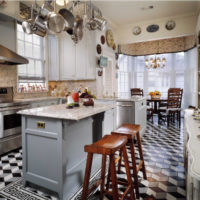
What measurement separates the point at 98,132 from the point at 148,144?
5.28 ft

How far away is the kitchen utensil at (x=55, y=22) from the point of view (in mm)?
2172

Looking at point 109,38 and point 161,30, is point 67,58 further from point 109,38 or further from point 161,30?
point 161,30

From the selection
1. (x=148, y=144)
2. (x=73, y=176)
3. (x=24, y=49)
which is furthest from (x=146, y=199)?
(x=24, y=49)

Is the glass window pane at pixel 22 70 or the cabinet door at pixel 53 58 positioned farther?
the cabinet door at pixel 53 58

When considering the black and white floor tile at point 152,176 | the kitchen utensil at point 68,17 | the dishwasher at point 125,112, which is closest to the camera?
the black and white floor tile at point 152,176

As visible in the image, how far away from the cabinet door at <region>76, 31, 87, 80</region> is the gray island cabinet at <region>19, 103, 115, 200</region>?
2684 millimetres

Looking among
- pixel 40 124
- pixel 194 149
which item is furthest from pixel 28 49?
pixel 194 149

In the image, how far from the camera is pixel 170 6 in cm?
453

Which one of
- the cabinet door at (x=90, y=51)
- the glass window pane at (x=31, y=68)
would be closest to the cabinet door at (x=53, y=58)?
the glass window pane at (x=31, y=68)

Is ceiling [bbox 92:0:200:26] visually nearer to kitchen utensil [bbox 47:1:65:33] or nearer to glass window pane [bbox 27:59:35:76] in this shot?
glass window pane [bbox 27:59:35:76]

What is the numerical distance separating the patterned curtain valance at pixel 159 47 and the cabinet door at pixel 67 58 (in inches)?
78.1

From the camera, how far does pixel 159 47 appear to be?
7.19 m

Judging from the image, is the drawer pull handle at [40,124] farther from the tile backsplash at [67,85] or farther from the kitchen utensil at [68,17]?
the tile backsplash at [67,85]

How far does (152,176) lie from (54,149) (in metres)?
1.44
